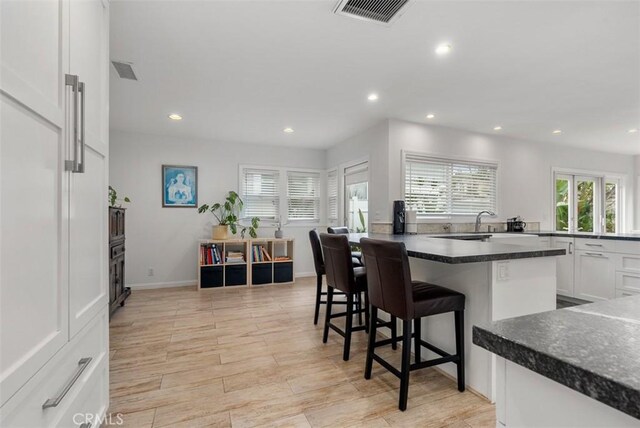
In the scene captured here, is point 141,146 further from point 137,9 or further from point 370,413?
point 370,413

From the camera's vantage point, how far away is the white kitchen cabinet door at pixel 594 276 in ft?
11.3

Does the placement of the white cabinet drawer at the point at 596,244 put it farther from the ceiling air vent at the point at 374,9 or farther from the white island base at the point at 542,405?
the white island base at the point at 542,405

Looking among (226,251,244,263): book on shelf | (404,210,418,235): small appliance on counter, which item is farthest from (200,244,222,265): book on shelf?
(404,210,418,235): small appliance on counter

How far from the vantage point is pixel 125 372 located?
7.16ft

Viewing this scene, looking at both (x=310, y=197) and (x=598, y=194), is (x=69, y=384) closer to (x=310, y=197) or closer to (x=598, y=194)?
(x=310, y=197)

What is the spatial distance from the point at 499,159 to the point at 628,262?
2.26 metres

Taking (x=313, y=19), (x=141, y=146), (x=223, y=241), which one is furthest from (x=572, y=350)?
(x=141, y=146)

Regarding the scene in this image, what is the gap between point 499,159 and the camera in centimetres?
500

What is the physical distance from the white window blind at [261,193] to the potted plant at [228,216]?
7.2 inches

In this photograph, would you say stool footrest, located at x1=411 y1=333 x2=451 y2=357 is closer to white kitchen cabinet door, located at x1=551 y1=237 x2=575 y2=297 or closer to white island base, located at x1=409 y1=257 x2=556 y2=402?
white island base, located at x1=409 y1=257 x2=556 y2=402

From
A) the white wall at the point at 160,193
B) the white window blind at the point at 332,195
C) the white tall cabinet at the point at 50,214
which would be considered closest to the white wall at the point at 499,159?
the white window blind at the point at 332,195

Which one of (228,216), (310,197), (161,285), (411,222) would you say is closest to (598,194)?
(411,222)

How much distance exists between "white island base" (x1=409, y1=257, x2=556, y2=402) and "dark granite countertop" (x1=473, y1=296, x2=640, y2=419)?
118 cm

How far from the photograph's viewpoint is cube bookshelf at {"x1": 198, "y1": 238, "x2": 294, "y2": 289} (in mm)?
4719
